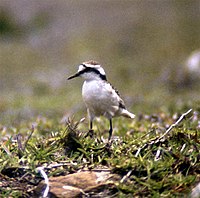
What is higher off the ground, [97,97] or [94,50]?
[94,50]

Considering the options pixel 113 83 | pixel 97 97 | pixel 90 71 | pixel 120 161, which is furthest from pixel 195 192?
pixel 113 83

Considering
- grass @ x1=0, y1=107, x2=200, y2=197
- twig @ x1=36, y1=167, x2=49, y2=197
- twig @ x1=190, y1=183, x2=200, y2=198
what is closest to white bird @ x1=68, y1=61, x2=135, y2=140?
grass @ x1=0, y1=107, x2=200, y2=197

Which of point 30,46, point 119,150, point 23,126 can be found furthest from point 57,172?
point 30,46

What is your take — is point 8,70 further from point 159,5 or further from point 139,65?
point 159,5

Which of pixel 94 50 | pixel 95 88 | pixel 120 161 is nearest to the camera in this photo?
pixel 120 161

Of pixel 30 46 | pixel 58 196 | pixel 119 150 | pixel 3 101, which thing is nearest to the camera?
pixel 58 196

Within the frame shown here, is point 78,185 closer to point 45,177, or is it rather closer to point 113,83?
point 45,177

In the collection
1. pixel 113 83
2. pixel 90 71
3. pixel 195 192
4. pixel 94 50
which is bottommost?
pixel 195 192

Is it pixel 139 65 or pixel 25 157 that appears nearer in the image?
pixel 25 157
